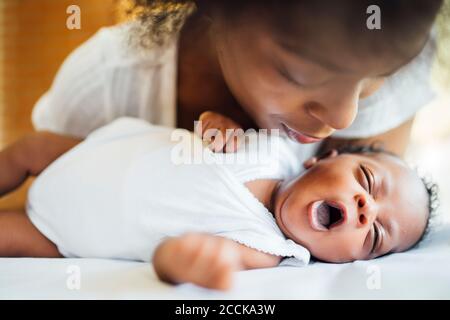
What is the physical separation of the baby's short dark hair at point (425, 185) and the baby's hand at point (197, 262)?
1.02 feet

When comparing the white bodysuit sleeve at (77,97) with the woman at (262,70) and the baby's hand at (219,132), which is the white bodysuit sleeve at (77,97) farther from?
the baby's hand at (219,132)

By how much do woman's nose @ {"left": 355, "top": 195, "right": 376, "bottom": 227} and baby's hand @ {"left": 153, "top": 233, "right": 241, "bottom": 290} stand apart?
178 millimetres

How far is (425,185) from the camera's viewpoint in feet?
2.14

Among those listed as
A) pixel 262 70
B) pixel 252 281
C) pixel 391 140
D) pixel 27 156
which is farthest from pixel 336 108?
pixel 27 156

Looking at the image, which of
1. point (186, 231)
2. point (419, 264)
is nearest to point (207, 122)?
point (186, 231)

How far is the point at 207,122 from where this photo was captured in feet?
2.27

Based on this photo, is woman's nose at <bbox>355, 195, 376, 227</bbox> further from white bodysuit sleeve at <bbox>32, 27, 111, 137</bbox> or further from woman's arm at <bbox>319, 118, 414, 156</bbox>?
white bodysuit sleeve at <bbox>32, 27, 111, 137</bbox>

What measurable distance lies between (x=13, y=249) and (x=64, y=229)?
7 cm

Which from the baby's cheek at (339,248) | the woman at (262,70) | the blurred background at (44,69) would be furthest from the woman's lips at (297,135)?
the blurred background at (44,69)

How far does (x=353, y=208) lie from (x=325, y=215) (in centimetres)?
4

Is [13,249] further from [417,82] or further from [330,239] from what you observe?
[417,82]

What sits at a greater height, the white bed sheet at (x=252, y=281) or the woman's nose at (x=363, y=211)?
the woman's nose at (x=363, y=211)

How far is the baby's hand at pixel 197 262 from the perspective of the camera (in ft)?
1.44
